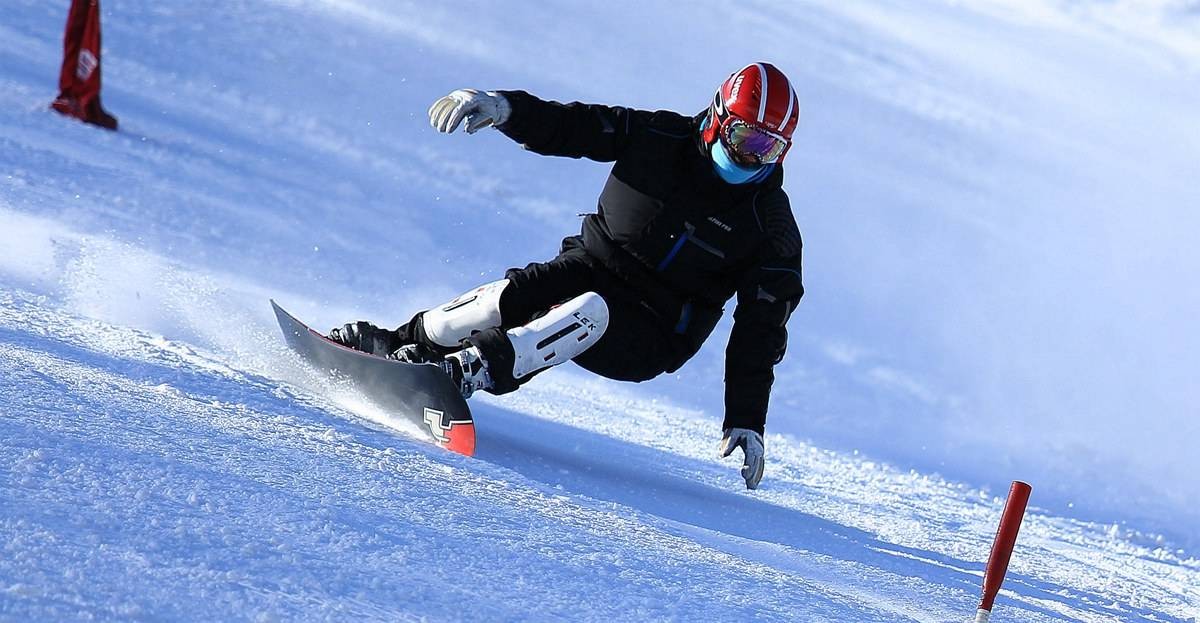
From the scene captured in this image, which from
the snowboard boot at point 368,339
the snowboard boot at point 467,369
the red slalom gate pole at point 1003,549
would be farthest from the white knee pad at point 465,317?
the red slalom gate pole at point 1003,549

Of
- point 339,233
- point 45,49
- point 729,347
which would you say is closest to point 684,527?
point 729,347

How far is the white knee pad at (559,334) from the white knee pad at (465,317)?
0.75ft

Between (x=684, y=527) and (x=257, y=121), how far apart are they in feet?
42.5

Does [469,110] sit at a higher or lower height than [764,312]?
higher

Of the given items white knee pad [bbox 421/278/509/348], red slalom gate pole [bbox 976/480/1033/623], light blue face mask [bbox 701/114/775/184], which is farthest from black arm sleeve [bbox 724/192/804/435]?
red slalom gate pole [bbox 976/480/1033/623]

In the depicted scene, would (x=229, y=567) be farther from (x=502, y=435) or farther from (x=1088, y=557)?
(x=1088, y=557)

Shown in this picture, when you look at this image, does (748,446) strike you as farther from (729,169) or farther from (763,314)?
(729,169)

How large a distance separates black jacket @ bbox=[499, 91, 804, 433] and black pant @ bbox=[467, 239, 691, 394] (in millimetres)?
58

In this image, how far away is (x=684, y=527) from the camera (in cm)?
342

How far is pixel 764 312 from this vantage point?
167 inches

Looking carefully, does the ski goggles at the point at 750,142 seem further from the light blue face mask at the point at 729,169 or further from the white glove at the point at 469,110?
the white glove at the point at 469,110

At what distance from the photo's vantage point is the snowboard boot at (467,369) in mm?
3760

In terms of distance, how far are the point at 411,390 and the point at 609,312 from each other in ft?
2.45

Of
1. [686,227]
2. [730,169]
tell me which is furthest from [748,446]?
[730,169]
